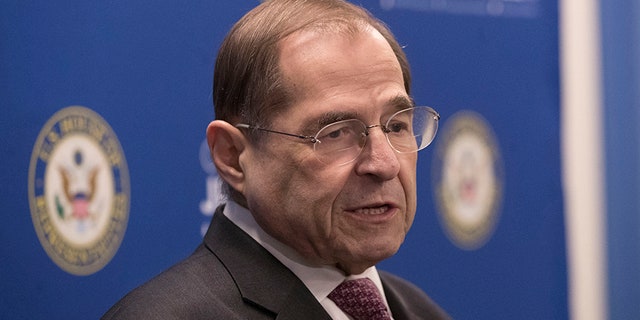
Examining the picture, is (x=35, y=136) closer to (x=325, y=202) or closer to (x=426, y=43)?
(x=325, y=202)

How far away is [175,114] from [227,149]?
20.4 inches

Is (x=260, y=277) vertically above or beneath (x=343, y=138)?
beneath

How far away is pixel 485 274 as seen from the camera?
335cm

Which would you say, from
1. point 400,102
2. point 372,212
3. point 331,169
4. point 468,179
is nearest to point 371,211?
point 372,212

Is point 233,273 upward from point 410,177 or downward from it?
downward

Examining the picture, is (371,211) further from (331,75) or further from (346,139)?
(331,75)

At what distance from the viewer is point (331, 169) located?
6.24 ft

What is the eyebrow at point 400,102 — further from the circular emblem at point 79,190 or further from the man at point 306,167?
the circular emblem at point 79,190

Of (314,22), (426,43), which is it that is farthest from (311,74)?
(426,43)

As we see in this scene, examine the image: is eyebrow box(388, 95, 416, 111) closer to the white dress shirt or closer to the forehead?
the forehead

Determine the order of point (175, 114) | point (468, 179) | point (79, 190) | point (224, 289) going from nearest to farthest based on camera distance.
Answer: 1. point (224, 289)
2. point (79, 190)
3. point (175, 114)
4. point (468, 179)

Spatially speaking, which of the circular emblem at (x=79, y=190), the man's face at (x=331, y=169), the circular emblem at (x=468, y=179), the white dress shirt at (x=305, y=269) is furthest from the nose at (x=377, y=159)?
the circular emblem at (x=468, y=179)

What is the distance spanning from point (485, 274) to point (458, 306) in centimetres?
15

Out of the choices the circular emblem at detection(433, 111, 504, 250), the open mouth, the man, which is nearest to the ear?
the man
